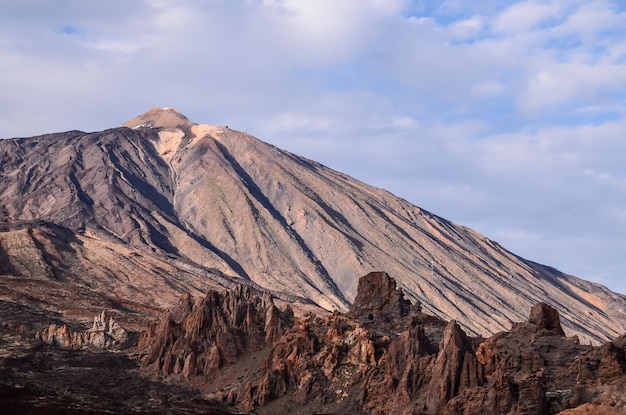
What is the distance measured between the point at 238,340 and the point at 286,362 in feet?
41.0

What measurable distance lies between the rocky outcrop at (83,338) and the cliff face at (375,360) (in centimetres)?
702

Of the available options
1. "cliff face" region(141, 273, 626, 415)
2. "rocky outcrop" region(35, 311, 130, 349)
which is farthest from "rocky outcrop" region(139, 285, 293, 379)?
"rocky outcrop" region(35, 311, 130, 349)

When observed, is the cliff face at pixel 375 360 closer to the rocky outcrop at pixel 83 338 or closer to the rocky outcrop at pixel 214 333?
the rocky outcrop at pixel 214 333

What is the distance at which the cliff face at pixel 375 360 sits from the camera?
64.2 meters

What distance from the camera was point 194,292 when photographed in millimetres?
197625

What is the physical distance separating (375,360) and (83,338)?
47.6 metres

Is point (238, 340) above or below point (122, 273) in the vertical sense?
below

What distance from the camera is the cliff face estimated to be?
64250mm

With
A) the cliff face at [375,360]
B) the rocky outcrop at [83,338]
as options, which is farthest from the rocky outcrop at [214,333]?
the rocky outcrop at [83,338]

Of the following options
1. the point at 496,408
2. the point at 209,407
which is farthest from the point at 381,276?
the point at 496,408

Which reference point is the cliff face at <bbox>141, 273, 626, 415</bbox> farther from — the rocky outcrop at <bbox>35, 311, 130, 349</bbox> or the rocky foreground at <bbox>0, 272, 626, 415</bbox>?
the rocky outcrop at <bbox>35, 311, 130, 349</bbox>

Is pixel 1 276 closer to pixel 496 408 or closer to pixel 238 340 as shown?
pixel 238 340

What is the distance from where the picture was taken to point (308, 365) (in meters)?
88.9

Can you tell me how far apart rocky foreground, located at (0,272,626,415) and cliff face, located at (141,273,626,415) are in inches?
5.5
